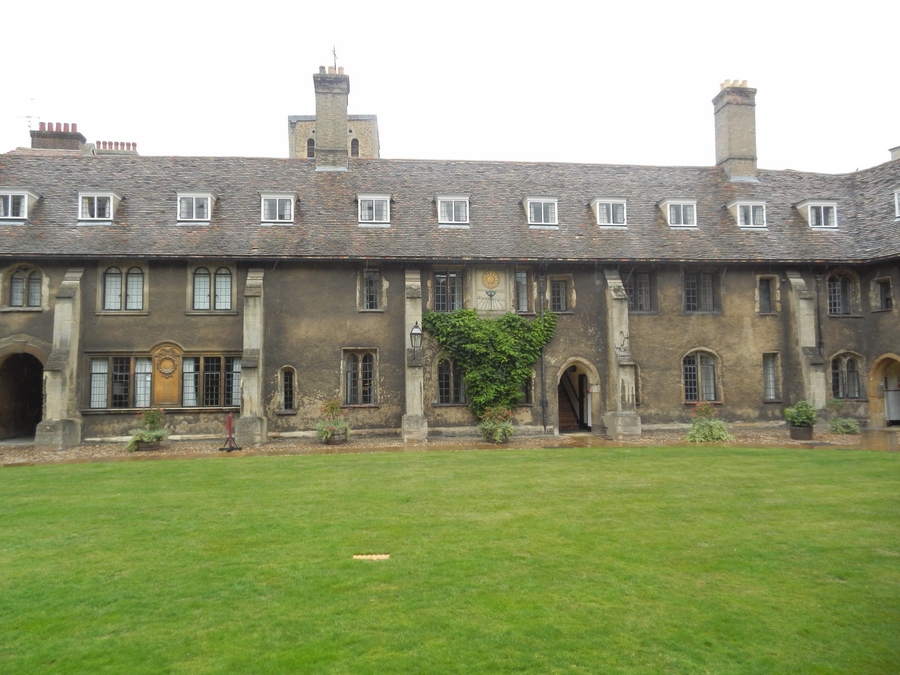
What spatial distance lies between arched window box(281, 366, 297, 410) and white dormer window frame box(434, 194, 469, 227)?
7.86 metres

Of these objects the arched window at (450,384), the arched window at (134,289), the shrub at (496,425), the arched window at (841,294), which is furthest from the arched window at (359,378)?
the arched window at (841,294)

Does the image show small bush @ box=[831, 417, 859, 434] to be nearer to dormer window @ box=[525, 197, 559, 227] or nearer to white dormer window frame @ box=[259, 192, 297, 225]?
dormer window @ box=[525, 197, 559, 227]

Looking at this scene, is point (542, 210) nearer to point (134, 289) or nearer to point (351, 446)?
point (351, 446)

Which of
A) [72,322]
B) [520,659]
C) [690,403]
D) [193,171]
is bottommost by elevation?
[520,659]

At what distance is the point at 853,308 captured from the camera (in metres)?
24.3

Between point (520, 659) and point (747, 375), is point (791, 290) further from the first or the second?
point (520, 659)

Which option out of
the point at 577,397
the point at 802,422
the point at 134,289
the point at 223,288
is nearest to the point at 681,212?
the point at 577,397

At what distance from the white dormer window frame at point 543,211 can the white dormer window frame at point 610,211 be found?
5.48 ft

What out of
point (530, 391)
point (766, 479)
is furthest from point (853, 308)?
point (766, 479)

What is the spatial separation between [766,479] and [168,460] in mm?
14850

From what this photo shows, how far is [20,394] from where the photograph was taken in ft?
75.5

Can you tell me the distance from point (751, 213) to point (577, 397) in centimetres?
1017

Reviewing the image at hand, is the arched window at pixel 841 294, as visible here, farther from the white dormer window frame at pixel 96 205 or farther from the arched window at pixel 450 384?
the white dormer window frame at pixel 96 205

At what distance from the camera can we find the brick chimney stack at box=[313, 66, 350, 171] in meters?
25.2
